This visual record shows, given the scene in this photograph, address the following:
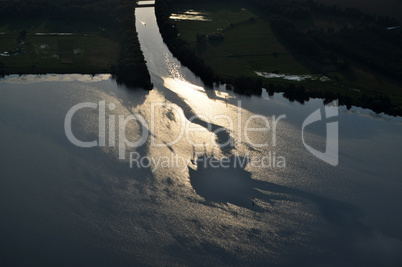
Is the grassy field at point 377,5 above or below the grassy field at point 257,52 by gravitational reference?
above

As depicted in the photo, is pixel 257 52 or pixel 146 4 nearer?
pixel 257 52

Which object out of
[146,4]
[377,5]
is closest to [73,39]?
[146,4]

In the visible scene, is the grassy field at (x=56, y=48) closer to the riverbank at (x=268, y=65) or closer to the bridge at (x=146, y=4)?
the riverbank at (x=268, y=65)

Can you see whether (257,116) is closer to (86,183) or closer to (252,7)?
(86,183)

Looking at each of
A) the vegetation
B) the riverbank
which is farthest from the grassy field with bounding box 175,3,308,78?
the vegetation

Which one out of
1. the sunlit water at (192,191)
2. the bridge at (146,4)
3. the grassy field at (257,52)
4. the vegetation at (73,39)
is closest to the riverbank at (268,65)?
the grassy field at (257,52)

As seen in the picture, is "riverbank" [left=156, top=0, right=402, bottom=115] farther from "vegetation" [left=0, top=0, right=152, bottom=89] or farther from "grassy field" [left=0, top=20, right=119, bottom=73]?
"grassy field" [left=0, top=20, right=119, bottom=73]

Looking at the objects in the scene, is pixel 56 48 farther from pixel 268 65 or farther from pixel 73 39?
pixel 268 65
